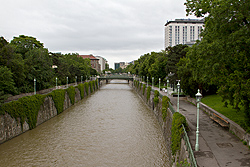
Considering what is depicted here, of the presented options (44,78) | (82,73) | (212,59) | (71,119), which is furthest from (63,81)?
(212,59)

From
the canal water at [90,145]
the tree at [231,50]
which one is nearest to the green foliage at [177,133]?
the canal water at [90,145]

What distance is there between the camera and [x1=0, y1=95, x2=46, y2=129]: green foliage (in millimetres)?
19123

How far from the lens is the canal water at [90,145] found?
15.1m

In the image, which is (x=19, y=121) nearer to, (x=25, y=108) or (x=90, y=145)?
(x=25, y=108)

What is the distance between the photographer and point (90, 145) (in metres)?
18.2

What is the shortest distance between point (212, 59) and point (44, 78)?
2556cm

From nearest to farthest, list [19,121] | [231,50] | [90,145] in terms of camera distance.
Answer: [231,50] < [90,145] < [19,121]

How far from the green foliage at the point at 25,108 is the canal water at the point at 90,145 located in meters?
1.44

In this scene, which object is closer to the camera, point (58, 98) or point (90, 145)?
point (90, 145)

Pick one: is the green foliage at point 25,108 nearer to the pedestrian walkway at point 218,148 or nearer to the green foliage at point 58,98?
the green foliage at point 58,98

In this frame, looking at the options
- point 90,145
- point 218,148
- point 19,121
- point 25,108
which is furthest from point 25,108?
point 218,148

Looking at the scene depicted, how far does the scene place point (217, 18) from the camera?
12844mm

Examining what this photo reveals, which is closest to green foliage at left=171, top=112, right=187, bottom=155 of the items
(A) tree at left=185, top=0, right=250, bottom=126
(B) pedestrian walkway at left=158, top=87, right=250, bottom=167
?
(B) pedestrian walkway at left=158, top=87, right=250, bottom=167

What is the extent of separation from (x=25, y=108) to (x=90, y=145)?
8469 millimetres
